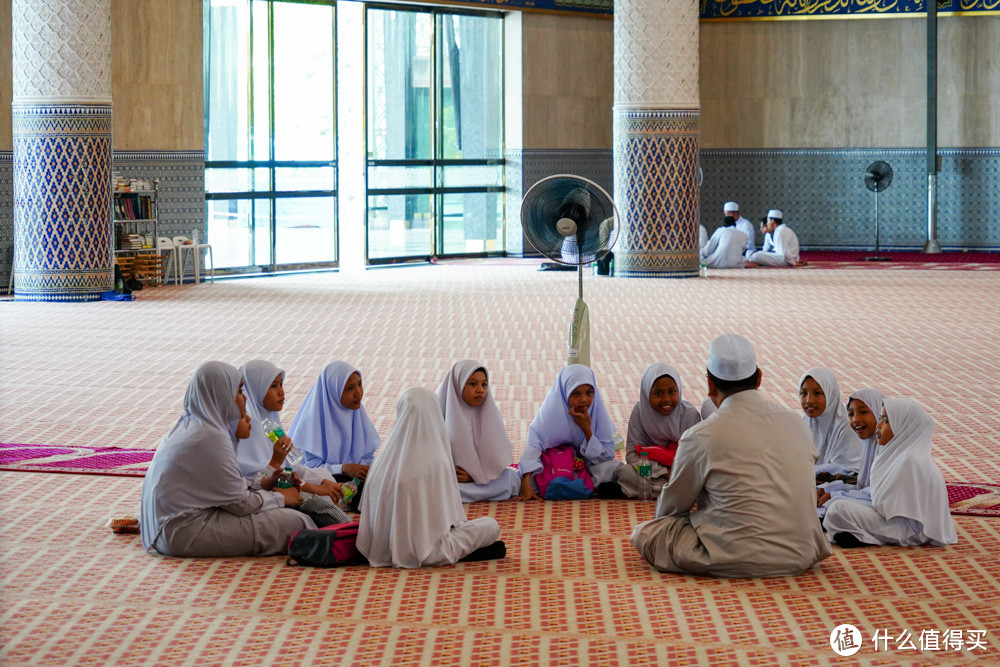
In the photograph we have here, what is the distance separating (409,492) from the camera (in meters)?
3.28

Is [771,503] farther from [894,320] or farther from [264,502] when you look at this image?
[894,320]

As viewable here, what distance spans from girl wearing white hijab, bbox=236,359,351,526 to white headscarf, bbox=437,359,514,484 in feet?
1.33

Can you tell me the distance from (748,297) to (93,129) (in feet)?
16.9

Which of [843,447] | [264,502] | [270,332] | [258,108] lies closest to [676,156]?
[258,108]

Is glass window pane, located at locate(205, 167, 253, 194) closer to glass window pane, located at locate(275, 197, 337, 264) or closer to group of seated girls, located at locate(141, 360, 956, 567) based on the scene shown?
glass window pane, located at locate(275, 197, 337, 264)

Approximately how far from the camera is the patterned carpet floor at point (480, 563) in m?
2.74

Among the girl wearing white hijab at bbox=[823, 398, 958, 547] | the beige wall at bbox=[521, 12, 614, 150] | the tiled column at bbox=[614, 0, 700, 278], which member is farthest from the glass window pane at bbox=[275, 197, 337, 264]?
the girl wearing white hijab at bbox=[823, 398, 958, 547]

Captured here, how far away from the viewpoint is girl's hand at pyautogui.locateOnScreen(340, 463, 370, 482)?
4082 mm

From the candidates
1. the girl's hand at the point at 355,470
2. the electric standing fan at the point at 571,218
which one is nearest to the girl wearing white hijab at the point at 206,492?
the girl's hand at the point at 355,470

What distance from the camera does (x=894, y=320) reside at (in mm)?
8406

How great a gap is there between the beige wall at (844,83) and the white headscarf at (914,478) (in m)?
10.7

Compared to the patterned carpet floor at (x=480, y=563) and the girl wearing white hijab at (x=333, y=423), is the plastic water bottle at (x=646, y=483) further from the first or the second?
the girl wearing white hijab at (x=333, y=423)

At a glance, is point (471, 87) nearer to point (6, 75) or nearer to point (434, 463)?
point (6, 75)

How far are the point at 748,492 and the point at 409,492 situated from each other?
86 cm
